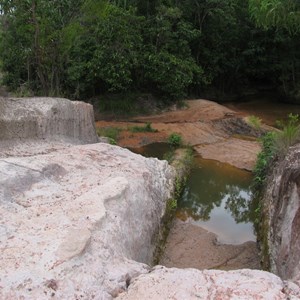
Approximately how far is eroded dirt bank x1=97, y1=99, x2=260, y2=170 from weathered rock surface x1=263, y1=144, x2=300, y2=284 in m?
5.00

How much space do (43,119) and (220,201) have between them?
4540 mm

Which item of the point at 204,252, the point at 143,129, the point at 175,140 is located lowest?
the point at 204,252

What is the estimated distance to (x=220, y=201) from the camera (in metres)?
9.60

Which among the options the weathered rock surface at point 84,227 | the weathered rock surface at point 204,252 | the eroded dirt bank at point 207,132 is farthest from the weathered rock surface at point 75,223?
the eroded dirt bank at point 207,132

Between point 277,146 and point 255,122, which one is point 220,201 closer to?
point 277,146

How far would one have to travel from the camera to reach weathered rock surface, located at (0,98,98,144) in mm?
7902

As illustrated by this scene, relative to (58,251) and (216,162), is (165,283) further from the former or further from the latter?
(216,162)

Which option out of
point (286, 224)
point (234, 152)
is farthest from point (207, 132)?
point (286, 224)

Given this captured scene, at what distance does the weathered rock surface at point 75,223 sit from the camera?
368 cm

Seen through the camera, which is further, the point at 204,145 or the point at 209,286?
the point at 204,145

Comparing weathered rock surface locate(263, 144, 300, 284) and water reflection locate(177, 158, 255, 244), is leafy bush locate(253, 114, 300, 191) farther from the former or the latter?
weathered rock surface locate(263, 144, 300, 284)

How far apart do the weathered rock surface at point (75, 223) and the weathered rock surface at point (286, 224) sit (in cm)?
185

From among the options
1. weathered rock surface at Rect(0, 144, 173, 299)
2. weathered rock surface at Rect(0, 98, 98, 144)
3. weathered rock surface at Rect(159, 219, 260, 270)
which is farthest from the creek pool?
weathered rock surface at Rect(0, 98, 98, 144)

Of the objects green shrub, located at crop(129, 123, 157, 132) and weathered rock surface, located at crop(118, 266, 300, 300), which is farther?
green shrub, located at crop(129, 123, 157, 132)
